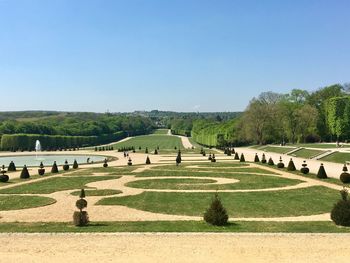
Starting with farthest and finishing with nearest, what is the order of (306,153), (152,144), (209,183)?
(152,144) → (306,153) → (209,183)

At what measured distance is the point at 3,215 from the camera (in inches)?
814

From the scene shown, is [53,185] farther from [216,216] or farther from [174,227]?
[216,216]

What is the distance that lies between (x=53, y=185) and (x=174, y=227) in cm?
1815

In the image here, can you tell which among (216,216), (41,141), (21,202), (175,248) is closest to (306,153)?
(21,202)

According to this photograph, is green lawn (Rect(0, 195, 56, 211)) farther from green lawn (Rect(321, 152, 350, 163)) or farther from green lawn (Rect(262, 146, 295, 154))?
green lawn (Rect(262, 146, 295, 154))

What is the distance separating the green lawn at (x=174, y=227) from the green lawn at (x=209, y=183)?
11.8 metres

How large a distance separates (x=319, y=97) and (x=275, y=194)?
267 feet

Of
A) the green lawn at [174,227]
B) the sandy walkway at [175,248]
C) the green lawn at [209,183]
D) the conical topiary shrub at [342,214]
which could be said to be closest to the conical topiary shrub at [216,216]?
the green lawn at [174,227]

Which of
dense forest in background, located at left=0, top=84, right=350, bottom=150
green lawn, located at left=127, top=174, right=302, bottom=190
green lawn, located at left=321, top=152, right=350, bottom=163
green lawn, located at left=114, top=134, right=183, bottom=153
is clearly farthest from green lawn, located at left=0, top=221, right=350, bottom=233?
dense forest in background, located at left=0, top=84, right=350, bottom=150

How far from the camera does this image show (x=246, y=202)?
23953 mm

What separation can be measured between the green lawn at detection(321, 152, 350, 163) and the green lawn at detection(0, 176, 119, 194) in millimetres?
29173

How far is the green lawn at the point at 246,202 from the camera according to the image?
69.9 ft

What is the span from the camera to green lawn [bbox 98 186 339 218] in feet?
69.9

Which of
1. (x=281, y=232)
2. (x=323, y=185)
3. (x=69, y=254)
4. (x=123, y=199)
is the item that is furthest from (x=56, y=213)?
(x=323, y=185)
